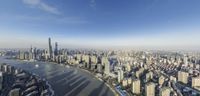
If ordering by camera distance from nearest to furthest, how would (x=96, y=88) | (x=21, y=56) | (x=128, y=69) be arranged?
(x=96, y=88) → (x=128, y=69) → (x=21, y=56)

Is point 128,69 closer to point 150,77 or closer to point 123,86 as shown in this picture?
point 150,77

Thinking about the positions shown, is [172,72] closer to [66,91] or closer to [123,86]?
[123,86]

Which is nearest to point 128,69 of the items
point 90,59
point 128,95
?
point 90,59

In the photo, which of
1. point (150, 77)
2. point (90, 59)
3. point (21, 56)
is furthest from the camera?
point (21, 56)

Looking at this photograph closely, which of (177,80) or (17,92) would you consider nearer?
(17,92)

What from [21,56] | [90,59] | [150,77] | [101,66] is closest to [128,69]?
[101,66]

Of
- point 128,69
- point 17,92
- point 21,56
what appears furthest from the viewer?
point 21,56

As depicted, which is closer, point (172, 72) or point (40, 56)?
point (172, 72)

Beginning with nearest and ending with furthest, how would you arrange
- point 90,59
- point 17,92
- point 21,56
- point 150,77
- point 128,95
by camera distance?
point 17,92
point 128,95
point 150,77
point 90,59
point 21,56

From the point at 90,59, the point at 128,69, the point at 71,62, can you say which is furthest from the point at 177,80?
the point at 71,62
